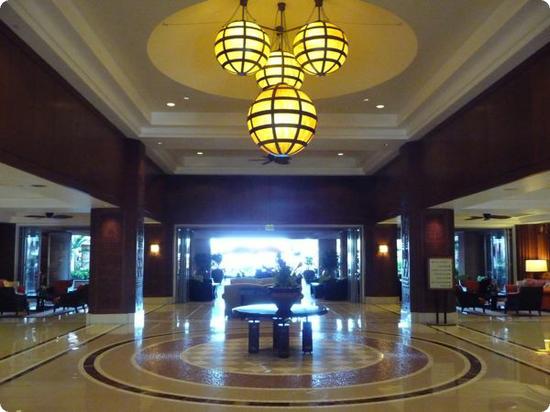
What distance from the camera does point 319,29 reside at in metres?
6.21

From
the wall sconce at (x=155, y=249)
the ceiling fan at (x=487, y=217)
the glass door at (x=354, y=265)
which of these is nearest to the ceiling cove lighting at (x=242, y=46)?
the wall sconce at (x=155, y=249)

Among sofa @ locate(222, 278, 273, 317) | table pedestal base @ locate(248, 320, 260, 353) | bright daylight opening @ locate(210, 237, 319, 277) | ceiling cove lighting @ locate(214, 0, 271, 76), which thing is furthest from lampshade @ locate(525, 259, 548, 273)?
ceiling cove lighting @ locate(214, 0, 271, 76)

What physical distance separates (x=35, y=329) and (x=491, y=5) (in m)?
9.95

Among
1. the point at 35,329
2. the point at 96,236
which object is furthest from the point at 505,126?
the point at 35,329

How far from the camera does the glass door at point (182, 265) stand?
699 inches

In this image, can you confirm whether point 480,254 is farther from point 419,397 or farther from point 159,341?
point 419,397

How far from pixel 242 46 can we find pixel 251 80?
427cm

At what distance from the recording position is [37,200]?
46.8ft

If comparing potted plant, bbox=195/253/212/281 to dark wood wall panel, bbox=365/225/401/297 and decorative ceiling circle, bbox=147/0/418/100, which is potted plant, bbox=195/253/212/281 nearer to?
dark wood wall panel, bbox=365/225/401/297

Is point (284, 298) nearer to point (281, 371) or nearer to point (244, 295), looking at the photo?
point (281, 371)

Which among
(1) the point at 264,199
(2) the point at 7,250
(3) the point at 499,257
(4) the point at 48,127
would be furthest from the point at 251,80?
(3) the point at 499,257

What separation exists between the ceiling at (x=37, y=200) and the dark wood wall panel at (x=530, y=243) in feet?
48.6

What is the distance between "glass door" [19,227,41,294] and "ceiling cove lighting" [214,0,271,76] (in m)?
→ 16.0

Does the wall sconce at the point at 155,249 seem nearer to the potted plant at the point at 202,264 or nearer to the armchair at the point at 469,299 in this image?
the potted plant at the point at 202,264
